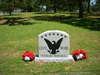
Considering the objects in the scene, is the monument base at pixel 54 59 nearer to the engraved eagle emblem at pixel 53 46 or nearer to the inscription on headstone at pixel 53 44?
the inscription on headstone at pixel 53 44

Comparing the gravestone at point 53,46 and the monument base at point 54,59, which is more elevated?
the gravestone at point 53,46

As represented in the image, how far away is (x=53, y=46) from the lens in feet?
21.6

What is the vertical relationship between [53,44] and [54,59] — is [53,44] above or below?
above

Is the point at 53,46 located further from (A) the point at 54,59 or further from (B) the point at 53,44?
(A) the point at 54,59

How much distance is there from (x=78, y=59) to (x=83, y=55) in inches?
8.8

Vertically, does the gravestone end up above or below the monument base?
above

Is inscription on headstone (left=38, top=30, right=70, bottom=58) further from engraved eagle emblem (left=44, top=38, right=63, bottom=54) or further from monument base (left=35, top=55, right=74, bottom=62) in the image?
monument base (left=35, top=55, right=74, bottom=62)

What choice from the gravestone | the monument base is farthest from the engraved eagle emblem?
the monument base

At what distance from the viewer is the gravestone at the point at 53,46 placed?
654cm

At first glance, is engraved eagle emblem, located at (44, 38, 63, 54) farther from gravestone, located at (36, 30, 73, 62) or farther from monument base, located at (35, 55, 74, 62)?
monument base, located at (35, 55, 74, 62)

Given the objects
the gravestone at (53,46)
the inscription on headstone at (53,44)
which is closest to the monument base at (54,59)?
the gravestone at (53,46)

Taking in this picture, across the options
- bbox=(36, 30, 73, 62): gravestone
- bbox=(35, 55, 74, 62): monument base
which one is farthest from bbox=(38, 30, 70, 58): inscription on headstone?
bbox=(35, 55, 74, 62): monument base

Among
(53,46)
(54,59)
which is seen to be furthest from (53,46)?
(54,59)

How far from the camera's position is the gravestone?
6535 mm
